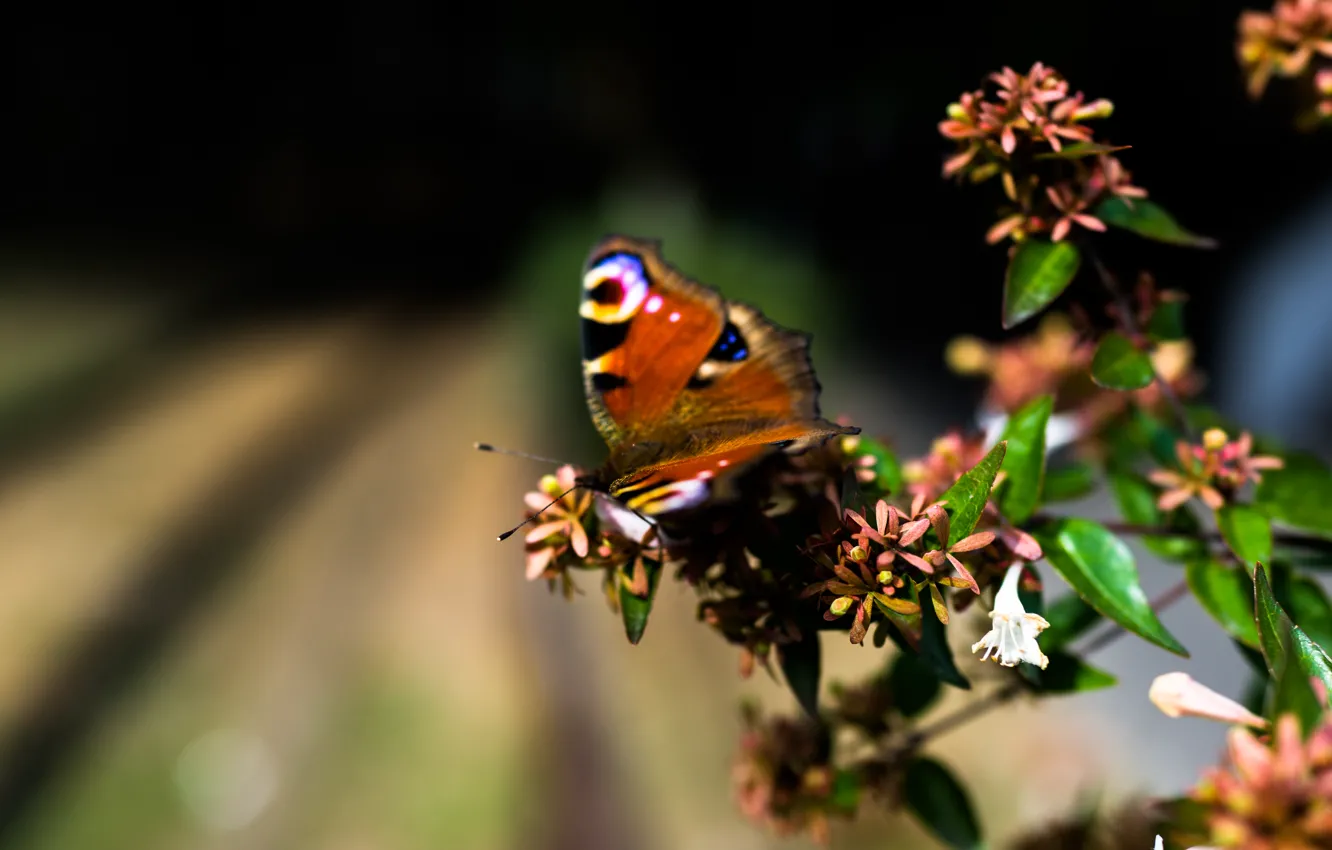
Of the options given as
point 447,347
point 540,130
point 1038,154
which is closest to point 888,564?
point 1038,154

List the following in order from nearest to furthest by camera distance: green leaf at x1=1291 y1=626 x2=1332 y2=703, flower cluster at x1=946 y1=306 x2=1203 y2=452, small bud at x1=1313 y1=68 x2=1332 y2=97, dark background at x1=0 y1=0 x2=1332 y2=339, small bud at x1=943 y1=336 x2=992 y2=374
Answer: green leaf at x1=1291 y1=626 x2=1332 y2=703 < small bud at x1=1313 y1=68 x2=1332 y2=97 < flower cluster at x1=946 y1=306 x2=1203 y2=452 < small bud at x1=943 y1=336 x2=992 y2=374 < dark background at x1=0 y1=0 x2=1332 y2=339

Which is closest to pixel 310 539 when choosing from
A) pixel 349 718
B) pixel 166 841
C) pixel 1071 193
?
pixel 349 718

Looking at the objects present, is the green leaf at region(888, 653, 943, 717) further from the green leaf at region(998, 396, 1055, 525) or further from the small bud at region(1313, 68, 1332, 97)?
the small bud at region(1313, 68, 1332, 97)

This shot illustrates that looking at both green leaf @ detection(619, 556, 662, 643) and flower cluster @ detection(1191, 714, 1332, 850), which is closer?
flower cluster @ detection(1191, 714, 1332, 850)

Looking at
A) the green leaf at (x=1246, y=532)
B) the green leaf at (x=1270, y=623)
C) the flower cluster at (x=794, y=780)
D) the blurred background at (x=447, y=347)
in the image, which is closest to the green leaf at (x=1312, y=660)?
the green leaf at (x=1270, y=623)

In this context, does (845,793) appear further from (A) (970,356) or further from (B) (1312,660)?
(A) (970,356)

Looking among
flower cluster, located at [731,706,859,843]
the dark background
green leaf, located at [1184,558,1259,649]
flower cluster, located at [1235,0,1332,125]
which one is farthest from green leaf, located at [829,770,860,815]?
the dark background
